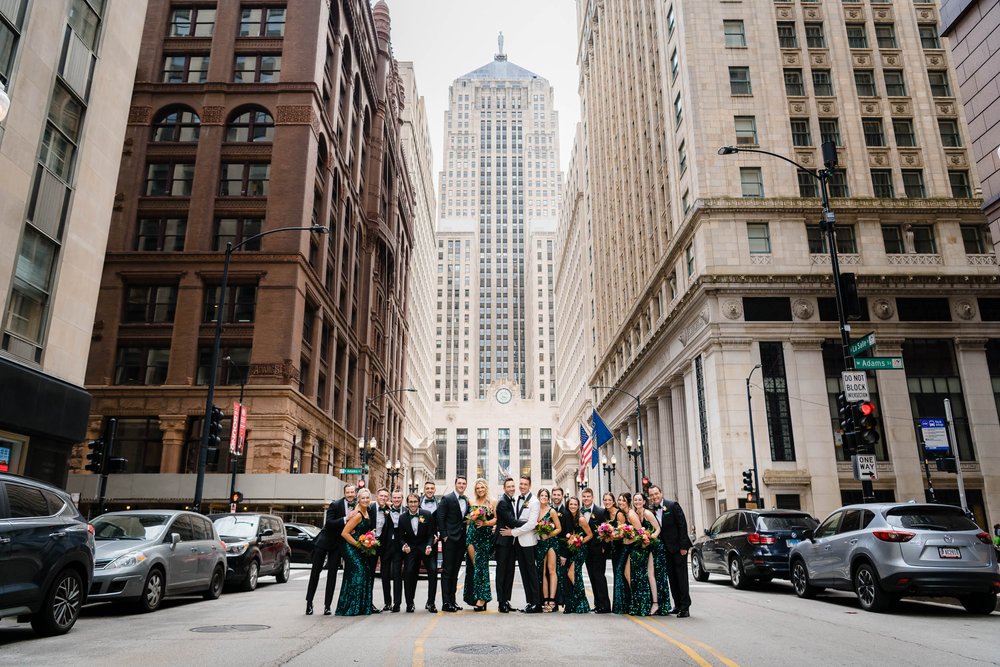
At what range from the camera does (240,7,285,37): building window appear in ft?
152

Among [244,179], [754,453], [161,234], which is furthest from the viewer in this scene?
[244,179]

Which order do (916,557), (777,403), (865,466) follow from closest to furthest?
(916,557) < (865,466) < (777,403)

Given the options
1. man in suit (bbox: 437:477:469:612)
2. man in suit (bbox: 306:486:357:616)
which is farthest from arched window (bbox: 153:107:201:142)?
man in suit (bbox: 437:477:469:612)

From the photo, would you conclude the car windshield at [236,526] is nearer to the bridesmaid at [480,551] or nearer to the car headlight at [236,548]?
the car headlight at [236,548]

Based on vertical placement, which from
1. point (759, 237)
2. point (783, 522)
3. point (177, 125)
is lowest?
point (783, 522)

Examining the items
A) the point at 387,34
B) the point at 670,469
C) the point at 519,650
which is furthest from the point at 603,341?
the point at 519,650

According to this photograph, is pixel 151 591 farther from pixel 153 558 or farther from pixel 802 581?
pixel 802 581

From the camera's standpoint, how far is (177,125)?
44.6m

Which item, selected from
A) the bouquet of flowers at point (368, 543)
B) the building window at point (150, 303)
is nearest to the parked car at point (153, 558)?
the bouquet of flowers at point (368, 543)

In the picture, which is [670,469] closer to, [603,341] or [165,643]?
[603,341]

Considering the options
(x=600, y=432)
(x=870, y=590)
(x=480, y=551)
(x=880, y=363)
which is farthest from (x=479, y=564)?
(x=600, y=432)

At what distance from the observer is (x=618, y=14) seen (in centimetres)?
6444

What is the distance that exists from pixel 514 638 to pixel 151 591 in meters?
7.42

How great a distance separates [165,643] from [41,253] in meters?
15.6
